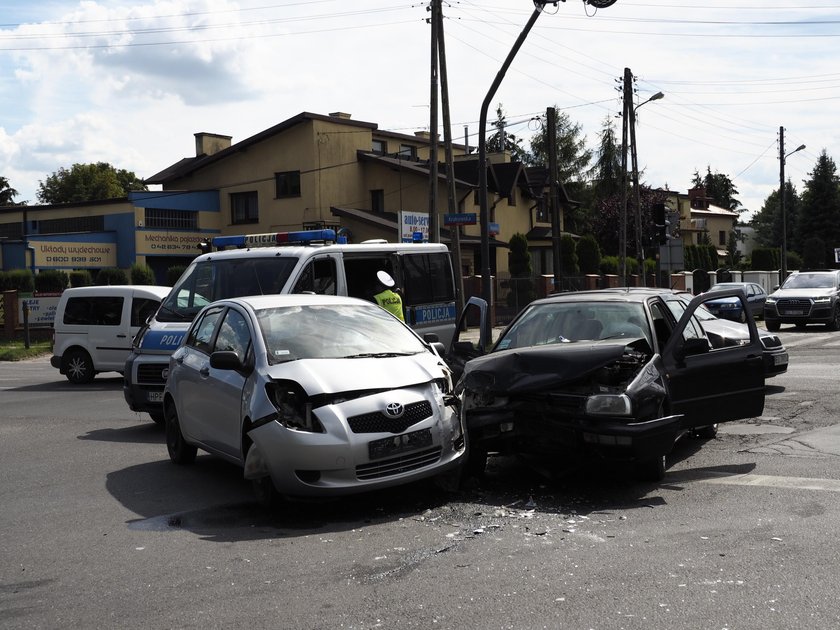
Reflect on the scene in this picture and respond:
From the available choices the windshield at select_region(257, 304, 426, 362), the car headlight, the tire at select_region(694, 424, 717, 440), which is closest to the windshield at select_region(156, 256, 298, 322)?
the windshield at select_region(257, 304, 426, 362)

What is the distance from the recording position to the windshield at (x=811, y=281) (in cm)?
2903

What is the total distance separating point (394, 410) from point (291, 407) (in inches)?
30.7

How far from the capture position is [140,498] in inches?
309

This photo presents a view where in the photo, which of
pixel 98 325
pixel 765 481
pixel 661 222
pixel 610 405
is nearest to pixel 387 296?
Answer: pixel 610 405

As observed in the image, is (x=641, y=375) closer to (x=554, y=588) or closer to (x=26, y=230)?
(x=554, y=588)

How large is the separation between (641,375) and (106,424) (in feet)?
25.2

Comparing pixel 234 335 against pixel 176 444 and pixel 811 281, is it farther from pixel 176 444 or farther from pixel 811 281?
pixel 811 281

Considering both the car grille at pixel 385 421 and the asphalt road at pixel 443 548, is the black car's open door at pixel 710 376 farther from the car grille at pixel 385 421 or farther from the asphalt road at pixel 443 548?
the car grille at pixel 385 421

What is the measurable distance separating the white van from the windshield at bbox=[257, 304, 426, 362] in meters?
10.2

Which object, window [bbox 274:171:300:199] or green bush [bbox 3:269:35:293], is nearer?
green bush [bbox 3:269:35:293]

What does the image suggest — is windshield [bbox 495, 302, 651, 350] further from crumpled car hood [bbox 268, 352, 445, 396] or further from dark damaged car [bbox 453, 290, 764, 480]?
crumpled car hood [bbox 268, 352, 445, 396]

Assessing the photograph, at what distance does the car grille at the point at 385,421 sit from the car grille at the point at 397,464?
0.22 m

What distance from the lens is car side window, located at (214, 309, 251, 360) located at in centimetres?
793

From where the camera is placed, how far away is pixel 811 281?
A: 96.3 ft
